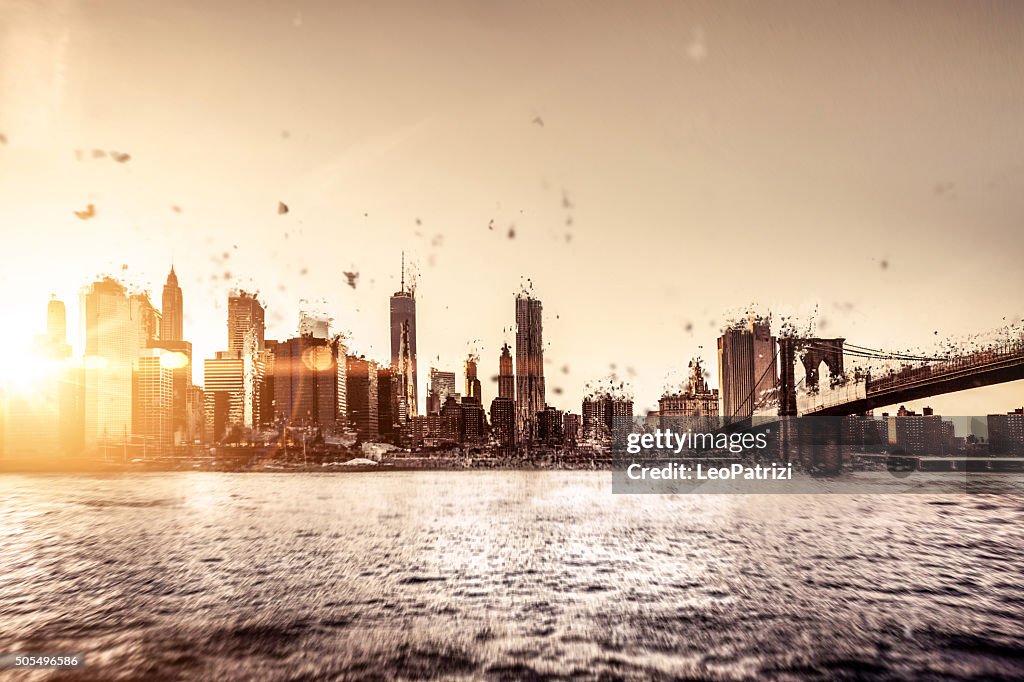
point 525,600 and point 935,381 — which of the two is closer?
point 525,600

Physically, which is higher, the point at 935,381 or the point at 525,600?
the point at 935,381

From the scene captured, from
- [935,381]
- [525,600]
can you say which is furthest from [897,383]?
[525,600]

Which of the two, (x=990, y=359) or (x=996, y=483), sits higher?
(x=990, y=359)

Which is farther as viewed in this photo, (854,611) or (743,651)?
(854,611)

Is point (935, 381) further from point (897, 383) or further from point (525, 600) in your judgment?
point (525, 600)

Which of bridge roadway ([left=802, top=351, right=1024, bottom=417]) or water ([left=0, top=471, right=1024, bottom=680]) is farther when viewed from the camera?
bridge roadway ([left=802, top=351, right=1024, bottom=417])

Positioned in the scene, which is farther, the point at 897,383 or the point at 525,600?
the point at 897,383

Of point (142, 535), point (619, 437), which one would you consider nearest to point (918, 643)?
point (142, 535)

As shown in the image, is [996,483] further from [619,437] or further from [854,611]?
[854,611]
